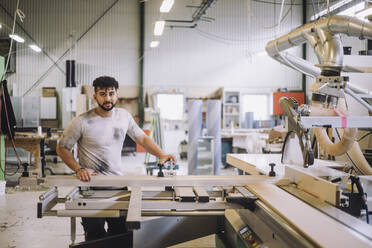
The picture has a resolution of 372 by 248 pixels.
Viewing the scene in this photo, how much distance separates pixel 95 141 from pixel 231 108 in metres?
8.01

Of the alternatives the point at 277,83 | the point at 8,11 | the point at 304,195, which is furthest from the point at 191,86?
the point at 304,195

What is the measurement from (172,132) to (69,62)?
11.5 ft

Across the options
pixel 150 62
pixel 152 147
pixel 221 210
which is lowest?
pixel 221 210

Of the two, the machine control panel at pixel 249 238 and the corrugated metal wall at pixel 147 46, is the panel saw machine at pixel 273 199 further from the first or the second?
the corrugated metal wall at pixel 147 46

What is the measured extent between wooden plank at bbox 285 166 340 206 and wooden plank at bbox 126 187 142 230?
775 mm

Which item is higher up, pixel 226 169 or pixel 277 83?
pixel 277 83

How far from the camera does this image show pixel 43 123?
9828 mm

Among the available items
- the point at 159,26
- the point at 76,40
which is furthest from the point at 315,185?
the point at 76,40

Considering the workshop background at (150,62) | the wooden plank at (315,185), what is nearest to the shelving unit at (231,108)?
the workshop background at (150,62)

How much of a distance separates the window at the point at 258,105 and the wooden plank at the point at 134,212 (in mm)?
9020

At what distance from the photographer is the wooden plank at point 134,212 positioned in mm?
1199

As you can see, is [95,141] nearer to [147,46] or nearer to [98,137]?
[98,137]

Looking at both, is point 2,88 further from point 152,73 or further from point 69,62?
point 152,73

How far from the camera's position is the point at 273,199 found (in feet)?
4.78
